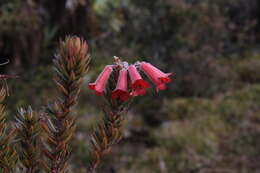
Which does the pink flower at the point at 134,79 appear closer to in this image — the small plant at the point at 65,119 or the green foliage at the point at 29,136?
the small plant at the point at 65,119

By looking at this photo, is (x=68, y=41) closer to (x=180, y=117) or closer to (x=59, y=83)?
(x=59, y=83)

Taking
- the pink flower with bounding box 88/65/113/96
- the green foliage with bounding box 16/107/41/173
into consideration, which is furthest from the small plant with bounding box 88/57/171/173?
the green foliage with bounding box 16/107/41/173

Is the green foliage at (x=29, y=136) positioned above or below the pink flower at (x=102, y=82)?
below

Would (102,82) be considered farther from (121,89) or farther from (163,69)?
(163,69)

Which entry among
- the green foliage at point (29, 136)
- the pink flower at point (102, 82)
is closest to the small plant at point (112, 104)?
the pink flower at point (102, 82)

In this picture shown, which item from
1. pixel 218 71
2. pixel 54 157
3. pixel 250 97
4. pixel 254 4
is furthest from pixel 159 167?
pixel 254 4

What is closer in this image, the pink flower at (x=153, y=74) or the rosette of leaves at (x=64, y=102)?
the rosette of leaves at (x=64, y=102)

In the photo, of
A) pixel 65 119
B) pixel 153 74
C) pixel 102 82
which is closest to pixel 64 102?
pixel 65 119

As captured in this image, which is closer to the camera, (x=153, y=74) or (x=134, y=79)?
(x=134, y=79)
